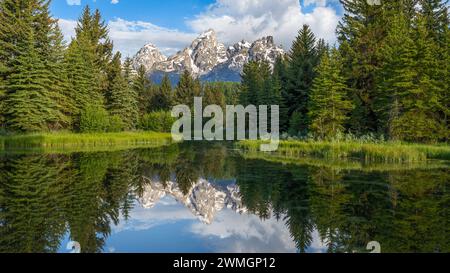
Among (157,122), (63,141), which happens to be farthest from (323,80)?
(157,122)

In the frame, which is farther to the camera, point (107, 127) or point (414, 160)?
point (107, 127)

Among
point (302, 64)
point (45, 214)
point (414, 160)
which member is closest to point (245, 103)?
point (302, 64)

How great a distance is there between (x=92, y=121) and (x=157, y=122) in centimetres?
1700

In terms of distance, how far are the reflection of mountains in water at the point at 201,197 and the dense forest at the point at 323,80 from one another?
1632cm

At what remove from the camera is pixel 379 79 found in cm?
2958

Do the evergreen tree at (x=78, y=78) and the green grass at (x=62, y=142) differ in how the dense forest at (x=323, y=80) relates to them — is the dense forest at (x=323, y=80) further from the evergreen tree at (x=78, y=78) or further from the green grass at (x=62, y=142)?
the green grass at (x=62, y=142)

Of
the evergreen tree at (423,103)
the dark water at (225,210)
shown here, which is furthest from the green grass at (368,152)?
the evergreen tree at (423,103)

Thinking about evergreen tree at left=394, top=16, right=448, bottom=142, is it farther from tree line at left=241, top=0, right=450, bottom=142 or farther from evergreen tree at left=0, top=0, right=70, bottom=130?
evergreen tree at left=0, top=0, right=70, bottom=130

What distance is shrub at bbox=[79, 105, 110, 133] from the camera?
38594 mm

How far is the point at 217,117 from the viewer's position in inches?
3113

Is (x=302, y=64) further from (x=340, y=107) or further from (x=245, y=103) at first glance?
(x=245, y=103)

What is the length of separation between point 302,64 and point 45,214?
35782mm

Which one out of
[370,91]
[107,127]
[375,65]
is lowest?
[107,127]

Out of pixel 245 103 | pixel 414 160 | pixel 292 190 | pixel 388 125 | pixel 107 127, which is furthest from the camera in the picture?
pixel 245 103
